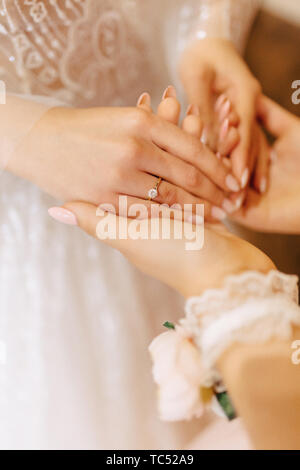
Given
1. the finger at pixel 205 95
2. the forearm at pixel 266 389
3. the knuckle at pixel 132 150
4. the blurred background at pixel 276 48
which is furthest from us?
the blurred background at pixel 276 48

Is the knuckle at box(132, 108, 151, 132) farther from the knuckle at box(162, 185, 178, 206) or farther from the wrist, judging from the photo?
the wrist

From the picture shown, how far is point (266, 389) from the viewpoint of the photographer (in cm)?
44

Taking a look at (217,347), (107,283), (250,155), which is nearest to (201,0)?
(250,155)

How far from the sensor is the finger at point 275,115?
83 centimetres

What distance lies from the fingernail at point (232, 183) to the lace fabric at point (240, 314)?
0.24 meters

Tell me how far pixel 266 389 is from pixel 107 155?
38 centimetres

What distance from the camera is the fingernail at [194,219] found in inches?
24.3

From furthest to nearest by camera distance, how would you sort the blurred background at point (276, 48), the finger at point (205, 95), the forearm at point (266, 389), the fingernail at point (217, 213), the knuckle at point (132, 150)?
the blurred background at point (276, 48) < the finger at point (205, 95) < the fingernail at point (217, 213) < the knuckle at point (132, 150) < the forearm at point (266, 389)

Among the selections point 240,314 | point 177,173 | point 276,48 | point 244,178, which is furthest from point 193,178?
point 276,48

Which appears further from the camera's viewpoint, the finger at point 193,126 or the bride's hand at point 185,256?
the finger at point 193,126

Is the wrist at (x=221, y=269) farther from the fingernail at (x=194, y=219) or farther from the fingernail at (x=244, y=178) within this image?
the fingernail at (x=244, y=178)

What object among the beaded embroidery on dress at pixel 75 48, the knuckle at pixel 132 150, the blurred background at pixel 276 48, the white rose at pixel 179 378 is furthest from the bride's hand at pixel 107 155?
the blurred background at pixel 276 48

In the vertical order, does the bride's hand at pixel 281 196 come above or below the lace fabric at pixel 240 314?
above

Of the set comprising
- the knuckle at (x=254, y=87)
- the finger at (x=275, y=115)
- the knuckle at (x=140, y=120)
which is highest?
the knuckle at (x=254, y=87)
